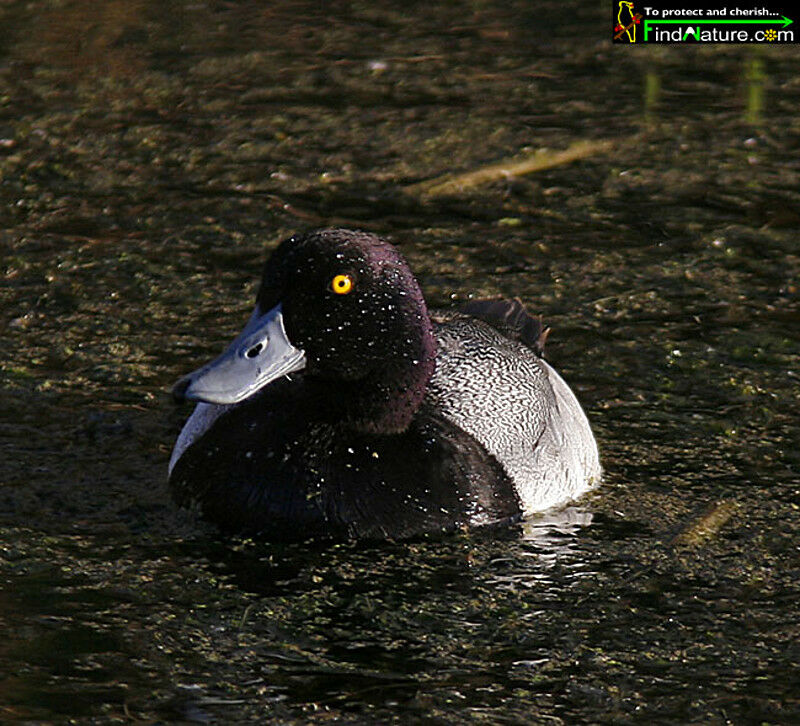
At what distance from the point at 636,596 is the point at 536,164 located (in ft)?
16.0

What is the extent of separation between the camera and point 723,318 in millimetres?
8484

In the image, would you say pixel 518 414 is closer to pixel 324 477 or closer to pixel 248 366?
pixel 324 477

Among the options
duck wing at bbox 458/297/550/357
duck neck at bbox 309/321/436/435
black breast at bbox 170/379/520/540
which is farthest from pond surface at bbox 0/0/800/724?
duck neck at bbox 309/321/436/435

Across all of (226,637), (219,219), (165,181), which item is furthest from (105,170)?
(226,637)

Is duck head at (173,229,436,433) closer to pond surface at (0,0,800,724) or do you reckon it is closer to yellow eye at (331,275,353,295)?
yellow eye at (331,275,353,295)

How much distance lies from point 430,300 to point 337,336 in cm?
238

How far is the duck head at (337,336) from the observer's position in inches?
249

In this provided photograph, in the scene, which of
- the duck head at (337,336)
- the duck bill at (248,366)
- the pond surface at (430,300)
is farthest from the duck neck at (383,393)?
the pond surface at (430,300)

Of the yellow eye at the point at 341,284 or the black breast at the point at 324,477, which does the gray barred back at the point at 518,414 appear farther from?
the yellow eye at the point at 341,284

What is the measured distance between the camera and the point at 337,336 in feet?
21.0

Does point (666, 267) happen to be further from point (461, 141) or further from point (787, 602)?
point (787, 602)

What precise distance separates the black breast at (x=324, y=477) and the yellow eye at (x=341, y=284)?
1.50 feet

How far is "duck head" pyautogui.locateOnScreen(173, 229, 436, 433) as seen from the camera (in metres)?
6.33

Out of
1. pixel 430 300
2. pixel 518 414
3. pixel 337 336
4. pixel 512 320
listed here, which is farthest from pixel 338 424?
pixel 430 300
